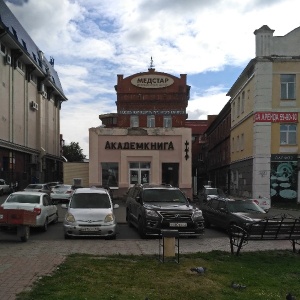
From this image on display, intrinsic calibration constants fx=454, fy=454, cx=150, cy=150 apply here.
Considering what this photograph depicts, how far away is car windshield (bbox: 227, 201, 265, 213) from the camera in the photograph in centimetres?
1703

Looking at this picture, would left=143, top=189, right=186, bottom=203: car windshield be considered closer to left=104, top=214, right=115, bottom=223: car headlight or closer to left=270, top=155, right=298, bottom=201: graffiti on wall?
left=104, top=214, right=115, bottom=223: car headlight

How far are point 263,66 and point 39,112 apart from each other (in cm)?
3181

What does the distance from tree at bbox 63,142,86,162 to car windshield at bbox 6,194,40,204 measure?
7203 centimetres

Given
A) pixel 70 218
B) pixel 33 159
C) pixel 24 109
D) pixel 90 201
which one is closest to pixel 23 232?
pixel 70 218

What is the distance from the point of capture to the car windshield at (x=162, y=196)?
16530 millimetres

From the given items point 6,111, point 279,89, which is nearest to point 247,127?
point 279,89

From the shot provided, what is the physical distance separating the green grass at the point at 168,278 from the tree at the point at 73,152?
7999 centimetres

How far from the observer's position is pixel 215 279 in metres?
8.09

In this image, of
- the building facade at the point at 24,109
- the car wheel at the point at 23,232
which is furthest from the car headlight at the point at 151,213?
the building facade at the point at 24,109

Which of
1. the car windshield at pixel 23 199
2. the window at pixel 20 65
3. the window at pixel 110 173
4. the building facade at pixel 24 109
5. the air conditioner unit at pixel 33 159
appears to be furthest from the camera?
the air conditioner unit at pixel 33 159

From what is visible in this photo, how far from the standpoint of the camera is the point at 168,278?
8078mm

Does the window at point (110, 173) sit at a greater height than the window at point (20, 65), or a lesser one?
lesser

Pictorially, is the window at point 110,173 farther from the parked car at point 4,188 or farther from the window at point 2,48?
the window at point 2,48

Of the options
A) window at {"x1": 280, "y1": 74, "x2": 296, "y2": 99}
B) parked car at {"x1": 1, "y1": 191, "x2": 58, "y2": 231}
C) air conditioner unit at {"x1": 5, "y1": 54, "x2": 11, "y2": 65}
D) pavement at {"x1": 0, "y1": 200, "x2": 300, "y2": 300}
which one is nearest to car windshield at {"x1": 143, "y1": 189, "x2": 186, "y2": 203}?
pavement at {"x1": 0, "y1": 200, "x2": 300, "y2": 300}
